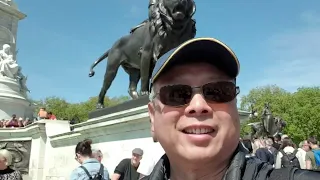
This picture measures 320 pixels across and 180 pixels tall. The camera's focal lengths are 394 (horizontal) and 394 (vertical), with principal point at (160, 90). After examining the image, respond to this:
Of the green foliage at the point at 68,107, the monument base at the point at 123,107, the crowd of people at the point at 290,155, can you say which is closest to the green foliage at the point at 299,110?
the green foliage at the point at 68,107

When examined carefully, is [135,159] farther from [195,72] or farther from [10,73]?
[10,73]

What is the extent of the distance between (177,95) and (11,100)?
78.9ft

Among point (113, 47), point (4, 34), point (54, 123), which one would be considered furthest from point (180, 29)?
point (4, 34)

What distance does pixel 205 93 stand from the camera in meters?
1.49

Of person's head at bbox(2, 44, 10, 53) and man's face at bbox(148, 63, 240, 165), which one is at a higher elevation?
person's head at bbox(2, 44, 10, 53)

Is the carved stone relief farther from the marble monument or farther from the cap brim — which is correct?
the cap brim

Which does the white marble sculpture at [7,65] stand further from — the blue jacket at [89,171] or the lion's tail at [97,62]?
the blue jacket at [89,171]

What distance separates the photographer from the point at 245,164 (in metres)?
1.39

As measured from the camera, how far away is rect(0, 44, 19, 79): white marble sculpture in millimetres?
24969

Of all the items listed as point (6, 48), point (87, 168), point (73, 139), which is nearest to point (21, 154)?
point (73, 139)

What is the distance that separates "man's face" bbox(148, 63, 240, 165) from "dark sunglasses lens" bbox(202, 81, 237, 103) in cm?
2

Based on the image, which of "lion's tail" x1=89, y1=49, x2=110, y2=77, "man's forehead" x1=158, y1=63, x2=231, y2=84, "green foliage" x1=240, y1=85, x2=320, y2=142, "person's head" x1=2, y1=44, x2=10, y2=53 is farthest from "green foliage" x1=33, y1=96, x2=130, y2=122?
"man's forehead" x1=158, y1=63, x2=231, y2=84

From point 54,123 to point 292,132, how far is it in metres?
44.8

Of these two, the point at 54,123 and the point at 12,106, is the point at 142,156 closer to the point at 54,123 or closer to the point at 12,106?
the point at 54,123
